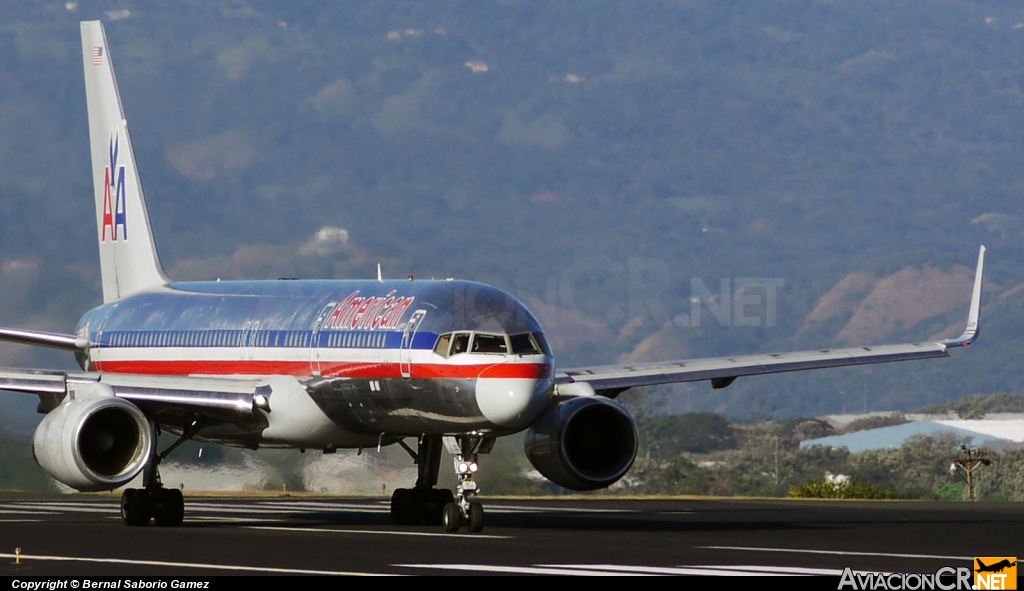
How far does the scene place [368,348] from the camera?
93.7ft

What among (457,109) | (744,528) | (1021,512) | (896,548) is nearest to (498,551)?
(896,548)

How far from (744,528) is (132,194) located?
16969mm

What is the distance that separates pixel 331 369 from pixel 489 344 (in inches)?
154

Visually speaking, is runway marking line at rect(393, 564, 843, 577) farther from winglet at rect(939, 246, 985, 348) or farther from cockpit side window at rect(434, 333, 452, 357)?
winglet at rect(939, 246, 985, 348)

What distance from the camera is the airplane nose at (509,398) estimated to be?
2586 centimetres

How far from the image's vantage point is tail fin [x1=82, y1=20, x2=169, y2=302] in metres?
38.8

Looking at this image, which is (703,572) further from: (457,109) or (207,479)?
(457,109)

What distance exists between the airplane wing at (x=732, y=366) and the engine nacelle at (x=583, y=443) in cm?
144

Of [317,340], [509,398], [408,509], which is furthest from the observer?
[408,509]

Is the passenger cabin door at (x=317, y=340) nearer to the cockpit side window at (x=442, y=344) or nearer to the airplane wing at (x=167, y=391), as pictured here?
the airplane wing at (x=167, y=391)

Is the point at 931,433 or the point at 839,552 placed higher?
the point at 839,552

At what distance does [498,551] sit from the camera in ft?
75.5

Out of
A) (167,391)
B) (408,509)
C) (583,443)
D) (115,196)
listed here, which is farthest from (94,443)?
(115,196)

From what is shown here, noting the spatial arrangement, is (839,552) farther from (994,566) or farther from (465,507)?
(465,507)
